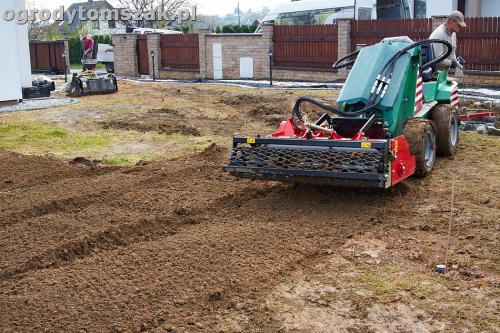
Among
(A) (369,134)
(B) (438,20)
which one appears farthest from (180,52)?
(A) (369,134)

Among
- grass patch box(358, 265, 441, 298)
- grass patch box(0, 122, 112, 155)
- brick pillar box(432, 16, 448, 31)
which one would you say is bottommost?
grass patch box(358, 265, 441, 298)

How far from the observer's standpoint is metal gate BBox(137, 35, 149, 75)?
1153 inches

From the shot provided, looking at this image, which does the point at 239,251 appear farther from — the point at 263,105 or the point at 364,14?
the point at 364,14

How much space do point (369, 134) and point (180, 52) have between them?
2111 cm

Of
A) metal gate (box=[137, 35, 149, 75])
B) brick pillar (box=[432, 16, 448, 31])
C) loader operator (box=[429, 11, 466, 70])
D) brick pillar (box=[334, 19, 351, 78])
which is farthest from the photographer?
metal gate (box=[137, 35, 149, 75])

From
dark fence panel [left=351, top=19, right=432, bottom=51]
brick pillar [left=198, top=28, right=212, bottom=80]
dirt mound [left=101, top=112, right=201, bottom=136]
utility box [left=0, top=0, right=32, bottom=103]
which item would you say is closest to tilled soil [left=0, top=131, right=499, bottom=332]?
dirt mound [left=101, top=112, right=201, bottom=136]

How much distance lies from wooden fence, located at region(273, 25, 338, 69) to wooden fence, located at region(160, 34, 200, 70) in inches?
167

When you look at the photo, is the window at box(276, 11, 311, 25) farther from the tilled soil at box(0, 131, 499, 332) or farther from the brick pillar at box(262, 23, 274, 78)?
the tilled soil at box(0, 131, 499, 332)

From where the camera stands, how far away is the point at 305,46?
75.6 feet

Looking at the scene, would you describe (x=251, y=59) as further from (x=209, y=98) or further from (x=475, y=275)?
(x=475, y=275)

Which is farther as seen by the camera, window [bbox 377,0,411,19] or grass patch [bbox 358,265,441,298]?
window [bbox 377,0,411,19]

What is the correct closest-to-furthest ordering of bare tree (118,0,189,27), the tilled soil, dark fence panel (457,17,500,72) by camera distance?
the tilled soil, dark fence panel (457,17,500,72), bare tree (118,0,189,27)

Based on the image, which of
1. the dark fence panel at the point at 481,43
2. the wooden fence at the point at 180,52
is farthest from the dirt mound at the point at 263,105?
the wooden fence at the point at 180,52

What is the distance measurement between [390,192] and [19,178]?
16.1ft
